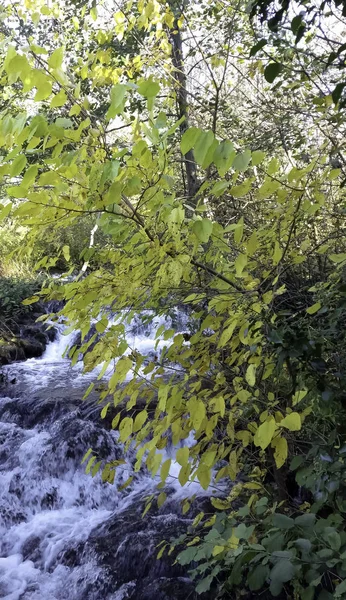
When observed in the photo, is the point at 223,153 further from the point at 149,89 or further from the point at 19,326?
the point at 19,326

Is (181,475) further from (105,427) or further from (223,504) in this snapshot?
(105,427)

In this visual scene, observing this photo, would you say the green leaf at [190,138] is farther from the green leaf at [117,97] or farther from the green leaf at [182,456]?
the green leaf at [182,456]

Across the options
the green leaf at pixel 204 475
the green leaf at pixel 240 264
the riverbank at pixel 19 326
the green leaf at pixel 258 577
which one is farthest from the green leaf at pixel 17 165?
the riverbank at pixel 19 326

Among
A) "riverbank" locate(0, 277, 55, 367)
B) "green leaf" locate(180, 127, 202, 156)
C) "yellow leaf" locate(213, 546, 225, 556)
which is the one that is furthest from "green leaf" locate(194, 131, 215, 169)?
"riverbank" locate(0, 277, 55, 367)

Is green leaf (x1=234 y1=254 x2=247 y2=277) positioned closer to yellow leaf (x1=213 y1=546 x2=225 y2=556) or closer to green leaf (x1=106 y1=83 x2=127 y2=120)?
green leaf (x1=106 y1=83 x2=127 y2=120)

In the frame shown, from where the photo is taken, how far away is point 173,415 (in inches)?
58.4

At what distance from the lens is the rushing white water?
3369 mm

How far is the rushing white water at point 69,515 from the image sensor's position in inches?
133

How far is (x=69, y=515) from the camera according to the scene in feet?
14.1

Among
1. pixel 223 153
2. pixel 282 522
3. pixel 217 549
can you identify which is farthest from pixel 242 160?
pixel 217 549

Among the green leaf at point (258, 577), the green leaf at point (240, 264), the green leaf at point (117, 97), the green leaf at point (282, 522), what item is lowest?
the green leaf at point (258, 577)

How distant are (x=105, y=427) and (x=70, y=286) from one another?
12.5ft

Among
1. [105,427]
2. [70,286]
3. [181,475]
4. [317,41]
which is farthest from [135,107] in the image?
[181,475]

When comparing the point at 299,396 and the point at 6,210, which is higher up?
the point at 6,210
